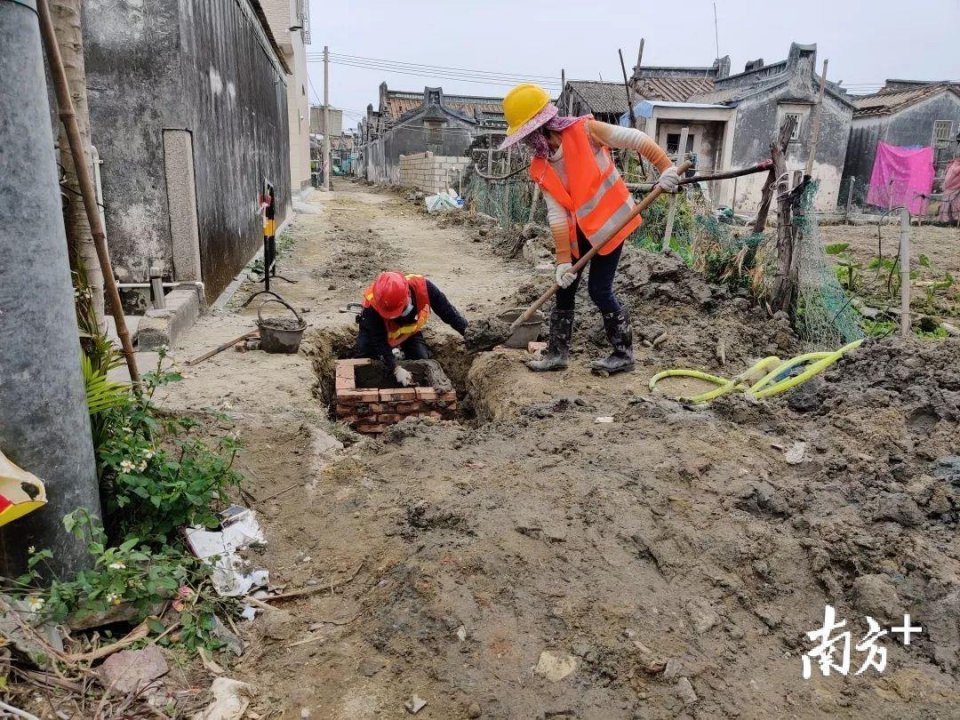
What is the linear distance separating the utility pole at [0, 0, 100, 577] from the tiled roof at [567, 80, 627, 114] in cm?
2215

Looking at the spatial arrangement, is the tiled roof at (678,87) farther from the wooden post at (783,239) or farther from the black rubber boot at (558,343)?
the black rubber boot at (558,343)

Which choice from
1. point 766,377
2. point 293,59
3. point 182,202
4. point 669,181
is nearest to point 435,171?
point 293,59

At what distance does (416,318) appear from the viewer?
516cm

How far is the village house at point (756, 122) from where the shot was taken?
21.6 metres

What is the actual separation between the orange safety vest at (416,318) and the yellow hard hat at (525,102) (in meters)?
1.36

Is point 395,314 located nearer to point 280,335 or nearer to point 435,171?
point 280,335

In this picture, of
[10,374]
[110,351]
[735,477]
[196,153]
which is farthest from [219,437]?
[196,153]

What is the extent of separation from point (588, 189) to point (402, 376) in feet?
5.98

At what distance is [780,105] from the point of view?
860 inches

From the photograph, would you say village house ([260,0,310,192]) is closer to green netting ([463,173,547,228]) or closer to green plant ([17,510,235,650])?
green netting ([463,173,547,228])

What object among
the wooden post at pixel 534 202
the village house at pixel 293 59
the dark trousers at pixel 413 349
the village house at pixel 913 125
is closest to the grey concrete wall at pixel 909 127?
the village house at pixel 913 125

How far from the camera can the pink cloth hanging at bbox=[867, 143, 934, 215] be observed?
792 inches

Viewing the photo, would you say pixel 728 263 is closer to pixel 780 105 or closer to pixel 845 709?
pixel 845 709

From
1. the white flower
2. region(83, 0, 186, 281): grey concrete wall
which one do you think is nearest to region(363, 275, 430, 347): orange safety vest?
region(83, 0, 186, 281): grey concrete wall
